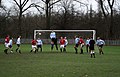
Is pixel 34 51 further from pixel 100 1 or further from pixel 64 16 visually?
pixel 64 16

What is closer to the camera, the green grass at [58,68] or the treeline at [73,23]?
the green grass at [58,68]

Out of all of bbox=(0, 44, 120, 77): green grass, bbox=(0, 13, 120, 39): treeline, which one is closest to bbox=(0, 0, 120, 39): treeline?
bbox=(0, 13, 120, 39): treeline

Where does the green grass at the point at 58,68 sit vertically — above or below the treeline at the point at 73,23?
below

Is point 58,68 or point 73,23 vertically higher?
point 73,23

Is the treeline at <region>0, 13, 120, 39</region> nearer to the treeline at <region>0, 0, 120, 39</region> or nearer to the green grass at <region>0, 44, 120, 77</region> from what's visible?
the treeline at <region>0, 0, 120, 39</region>

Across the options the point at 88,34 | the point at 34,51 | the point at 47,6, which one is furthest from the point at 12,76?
the point at 47,6

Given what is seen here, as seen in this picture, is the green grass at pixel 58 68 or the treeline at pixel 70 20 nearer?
the green grass at pixel 58 68

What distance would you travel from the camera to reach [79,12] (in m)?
84.8

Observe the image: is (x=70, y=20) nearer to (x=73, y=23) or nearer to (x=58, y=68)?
(x=73, y=23)

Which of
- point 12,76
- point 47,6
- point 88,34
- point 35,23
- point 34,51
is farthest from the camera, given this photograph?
point 35,23

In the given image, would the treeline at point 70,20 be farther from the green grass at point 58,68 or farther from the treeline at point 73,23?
the green grass at point 58,68

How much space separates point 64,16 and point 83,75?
68.6 metres

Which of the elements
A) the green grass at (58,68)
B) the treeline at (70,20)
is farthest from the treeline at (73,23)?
the green grass at (58,68)

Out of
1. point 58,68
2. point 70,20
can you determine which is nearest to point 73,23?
point 70,20
